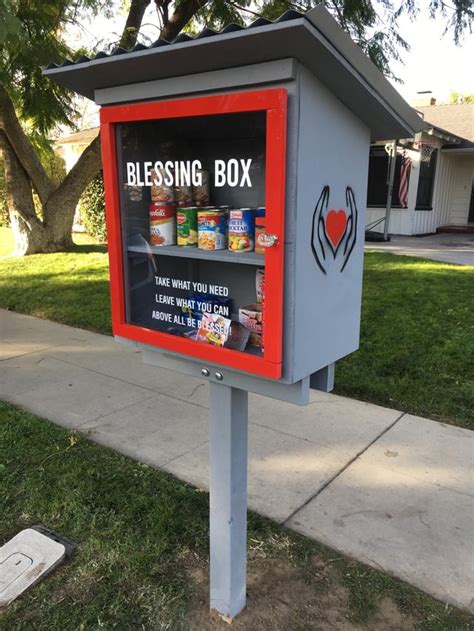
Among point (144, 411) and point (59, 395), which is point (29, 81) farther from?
point (144, 411)

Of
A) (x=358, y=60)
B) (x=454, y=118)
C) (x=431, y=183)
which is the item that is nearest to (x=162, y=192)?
(x=358, y=60)

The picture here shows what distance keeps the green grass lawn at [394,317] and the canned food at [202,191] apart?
9.17 feet

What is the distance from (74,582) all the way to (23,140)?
9.98 m

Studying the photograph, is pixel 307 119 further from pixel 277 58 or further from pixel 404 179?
pixel 404 179

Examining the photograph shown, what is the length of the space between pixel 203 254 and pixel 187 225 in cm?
18

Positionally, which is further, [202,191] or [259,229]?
[202,191]

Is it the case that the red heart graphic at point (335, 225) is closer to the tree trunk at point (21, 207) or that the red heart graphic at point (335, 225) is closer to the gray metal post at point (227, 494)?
the gray metal post at point (227, 494)

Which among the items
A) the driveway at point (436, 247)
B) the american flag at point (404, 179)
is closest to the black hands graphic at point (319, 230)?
the driveway at point (436, 247)

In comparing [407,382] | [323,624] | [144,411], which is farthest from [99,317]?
[323,624]

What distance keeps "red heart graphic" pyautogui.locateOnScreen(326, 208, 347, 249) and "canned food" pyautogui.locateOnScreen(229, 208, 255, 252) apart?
26 cm

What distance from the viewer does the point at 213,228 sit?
200 cm

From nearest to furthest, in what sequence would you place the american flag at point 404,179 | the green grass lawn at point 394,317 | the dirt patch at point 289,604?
the dirt patch at point 289,604
the green grass lawn at point 394,317
the american flag at point 404,179

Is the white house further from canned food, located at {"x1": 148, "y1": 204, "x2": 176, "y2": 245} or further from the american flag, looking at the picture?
canned food, located at {"x1": 148, "y1": 204, "x2": 176, "y2": 245}

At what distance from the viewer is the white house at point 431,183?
1456 centimetres
